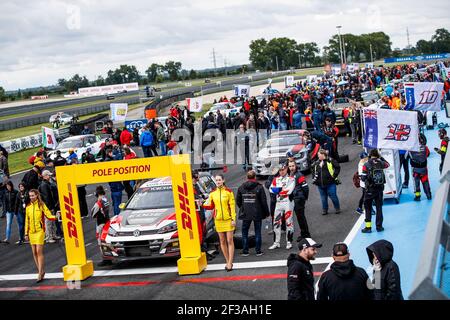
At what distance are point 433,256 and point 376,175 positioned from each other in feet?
31.4

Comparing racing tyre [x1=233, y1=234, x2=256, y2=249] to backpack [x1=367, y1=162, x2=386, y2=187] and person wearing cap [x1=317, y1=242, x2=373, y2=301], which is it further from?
person wearing cap [x1=317, y1=242, x2=373, y2=301]

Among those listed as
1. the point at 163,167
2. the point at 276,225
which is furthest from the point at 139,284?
the point at 276,225

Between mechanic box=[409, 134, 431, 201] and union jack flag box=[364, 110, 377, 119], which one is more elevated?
union jack flag box=[364, 110, 377, 119]

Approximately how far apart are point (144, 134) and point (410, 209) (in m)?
14.3

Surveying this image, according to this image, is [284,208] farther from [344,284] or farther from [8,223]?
[8,223]

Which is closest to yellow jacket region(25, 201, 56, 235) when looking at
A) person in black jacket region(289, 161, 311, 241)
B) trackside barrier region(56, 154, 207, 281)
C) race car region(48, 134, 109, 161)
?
trackside barrier region(56, 154, 207, 281)

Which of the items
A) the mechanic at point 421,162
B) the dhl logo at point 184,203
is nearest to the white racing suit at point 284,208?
the dhl logo at point 184,203

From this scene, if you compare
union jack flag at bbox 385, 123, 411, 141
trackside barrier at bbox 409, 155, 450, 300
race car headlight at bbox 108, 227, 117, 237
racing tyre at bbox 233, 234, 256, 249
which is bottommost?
racing tyre at bbox 233, 234, 256, 249

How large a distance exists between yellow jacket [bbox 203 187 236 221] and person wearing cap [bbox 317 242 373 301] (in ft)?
17.6

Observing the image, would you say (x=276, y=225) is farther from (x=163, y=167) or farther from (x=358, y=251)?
(x=163, y=167)

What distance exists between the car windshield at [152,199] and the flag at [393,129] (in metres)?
5.23

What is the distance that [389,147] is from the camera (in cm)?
1475

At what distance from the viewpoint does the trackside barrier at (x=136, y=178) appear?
1195cm

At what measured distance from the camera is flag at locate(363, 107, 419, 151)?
14.5 m
